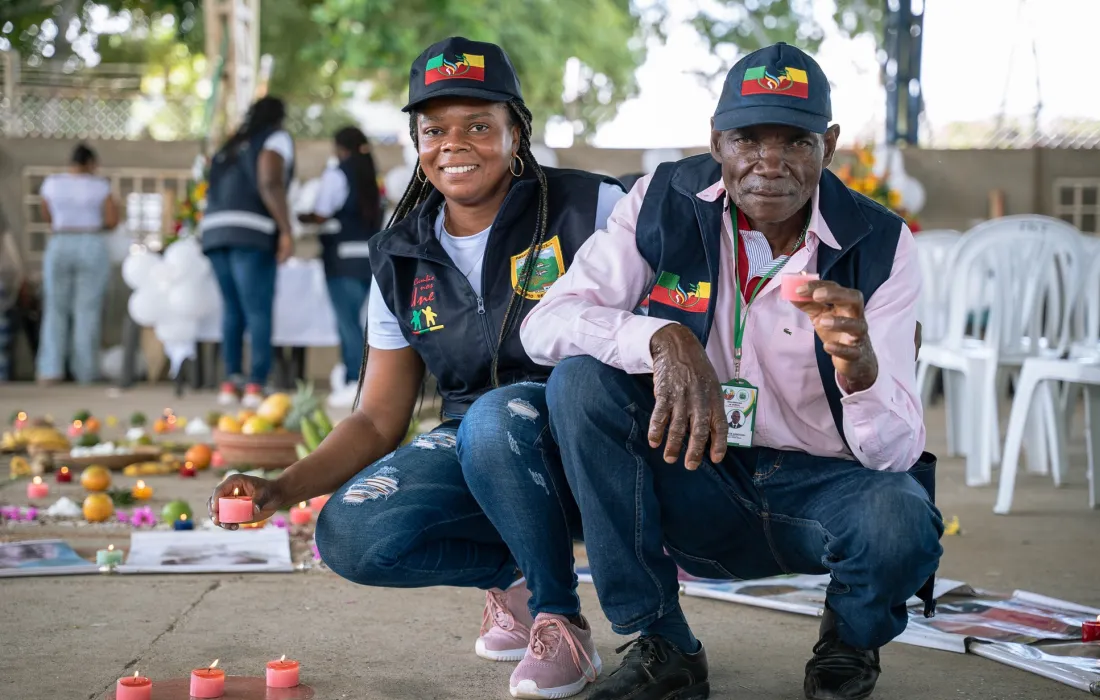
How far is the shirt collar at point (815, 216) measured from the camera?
2369 mm

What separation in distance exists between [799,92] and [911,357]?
57 centimetres

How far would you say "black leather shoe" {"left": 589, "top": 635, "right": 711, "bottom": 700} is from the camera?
7.79 feet

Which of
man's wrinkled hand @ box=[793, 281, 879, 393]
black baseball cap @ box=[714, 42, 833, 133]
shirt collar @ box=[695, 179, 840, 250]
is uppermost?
black baseball cap @ box=[714, 42, 833, 133]

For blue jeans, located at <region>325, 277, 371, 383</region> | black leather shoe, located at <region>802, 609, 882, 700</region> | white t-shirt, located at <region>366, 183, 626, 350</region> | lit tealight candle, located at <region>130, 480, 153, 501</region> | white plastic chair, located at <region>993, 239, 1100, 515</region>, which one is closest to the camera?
black leather shoe, located at <region>802, 609, 882, 700</region>

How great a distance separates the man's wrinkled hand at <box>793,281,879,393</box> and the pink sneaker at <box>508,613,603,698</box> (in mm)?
817

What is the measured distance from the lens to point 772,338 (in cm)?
242

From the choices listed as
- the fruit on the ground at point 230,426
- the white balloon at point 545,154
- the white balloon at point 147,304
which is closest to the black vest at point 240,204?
the white balloon at point 147,304

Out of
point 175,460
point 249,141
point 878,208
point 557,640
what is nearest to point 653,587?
point 557,640

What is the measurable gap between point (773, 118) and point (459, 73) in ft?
2.62

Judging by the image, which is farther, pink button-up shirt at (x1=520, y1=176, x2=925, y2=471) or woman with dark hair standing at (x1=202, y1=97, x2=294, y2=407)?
woman with dark hair standing at (x1=202, y1=97, x2=294, y2=407)

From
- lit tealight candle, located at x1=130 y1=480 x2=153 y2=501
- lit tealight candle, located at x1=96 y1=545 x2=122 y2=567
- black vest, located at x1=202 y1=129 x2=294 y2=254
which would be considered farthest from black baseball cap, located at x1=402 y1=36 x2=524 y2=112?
black vest, located at x1=202 y1=129 x2=294 y2=254

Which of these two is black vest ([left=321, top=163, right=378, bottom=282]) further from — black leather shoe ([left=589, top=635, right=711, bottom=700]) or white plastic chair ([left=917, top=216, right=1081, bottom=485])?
black leather shoe ([left=589, top=635, right=711, bottom=700])

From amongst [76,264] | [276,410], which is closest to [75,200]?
[76,264]

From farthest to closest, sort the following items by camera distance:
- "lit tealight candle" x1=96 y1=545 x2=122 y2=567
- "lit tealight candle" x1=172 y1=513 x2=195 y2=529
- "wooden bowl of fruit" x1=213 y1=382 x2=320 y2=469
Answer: "wooden bowl of fruit" x1=213 y1=382 x2=320 y2=469 → "lit tealight candle" x1=172 y1=513 x2=195 y2=529 → "lit tealight candle" x1=96 y1=545 x2=122 y2=567
